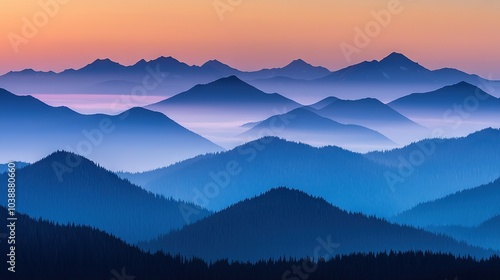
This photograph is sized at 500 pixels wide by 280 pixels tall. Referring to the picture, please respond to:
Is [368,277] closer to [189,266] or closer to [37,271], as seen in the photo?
[189,266]

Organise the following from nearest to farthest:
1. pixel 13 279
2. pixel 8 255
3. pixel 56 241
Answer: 1. pixel 13 279
2. pixel 8 255
3. pixel 56 241

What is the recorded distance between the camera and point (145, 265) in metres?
178

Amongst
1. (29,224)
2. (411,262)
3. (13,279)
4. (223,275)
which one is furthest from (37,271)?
(411,262)

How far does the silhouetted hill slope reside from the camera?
167m

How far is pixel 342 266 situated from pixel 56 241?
61.8 m

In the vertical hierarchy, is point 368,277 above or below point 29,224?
below

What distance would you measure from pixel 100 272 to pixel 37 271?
46.6 ft

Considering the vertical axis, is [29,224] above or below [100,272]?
above

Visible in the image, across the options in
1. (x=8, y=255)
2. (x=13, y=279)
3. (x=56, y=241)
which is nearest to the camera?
(x=13, y=279)

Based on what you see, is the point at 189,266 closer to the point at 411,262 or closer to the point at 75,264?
the point at 75,264

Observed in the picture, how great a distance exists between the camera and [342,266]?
180m

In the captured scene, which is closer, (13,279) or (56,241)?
(13,279)

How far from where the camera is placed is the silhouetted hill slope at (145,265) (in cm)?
16700

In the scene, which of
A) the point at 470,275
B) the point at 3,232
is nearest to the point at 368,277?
the point at 470,275
